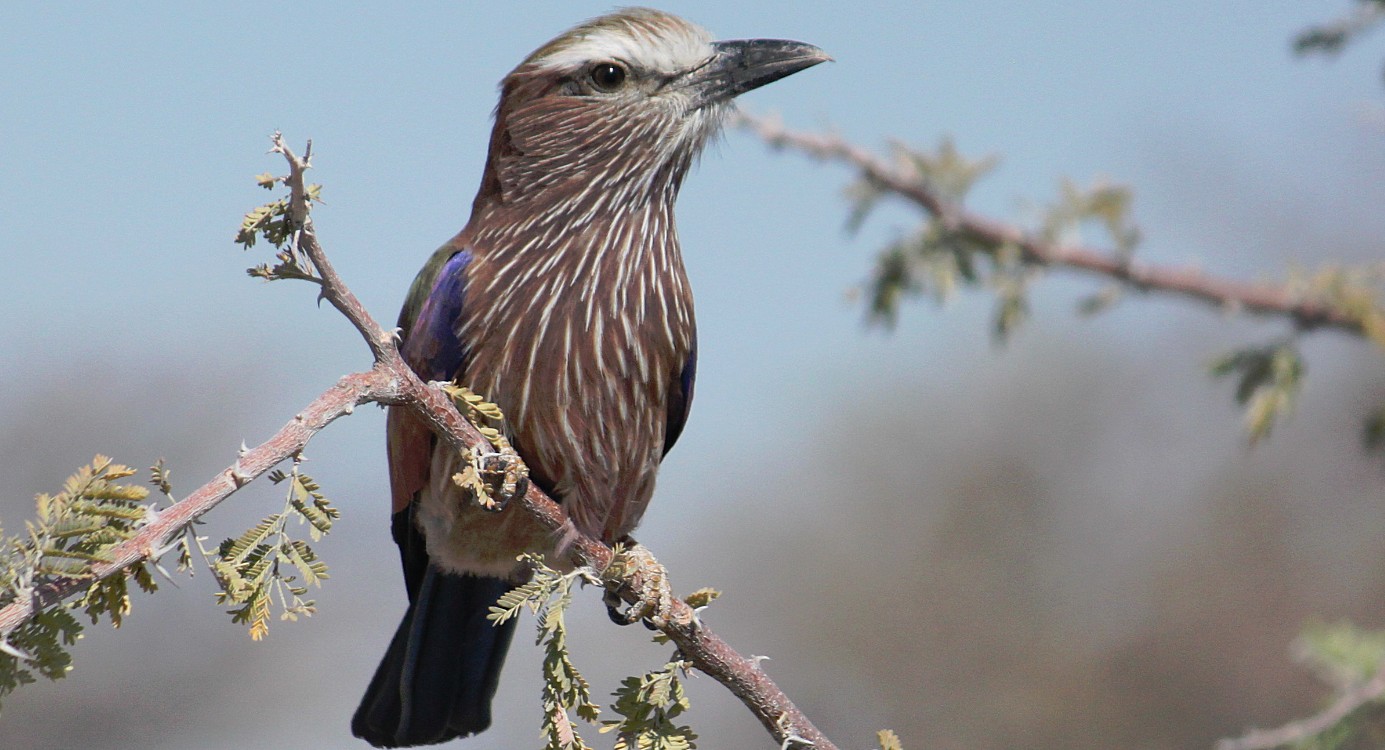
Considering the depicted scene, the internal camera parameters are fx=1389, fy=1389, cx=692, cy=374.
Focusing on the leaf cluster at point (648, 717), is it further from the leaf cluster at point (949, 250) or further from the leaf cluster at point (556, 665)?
the leaf cluster at point (949, 250)

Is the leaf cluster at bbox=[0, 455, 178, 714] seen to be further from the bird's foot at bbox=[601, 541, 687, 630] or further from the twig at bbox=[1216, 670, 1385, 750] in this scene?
the twig at bbox=[1216, 670, 1385, 750]

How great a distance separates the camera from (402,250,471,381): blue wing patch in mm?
3928

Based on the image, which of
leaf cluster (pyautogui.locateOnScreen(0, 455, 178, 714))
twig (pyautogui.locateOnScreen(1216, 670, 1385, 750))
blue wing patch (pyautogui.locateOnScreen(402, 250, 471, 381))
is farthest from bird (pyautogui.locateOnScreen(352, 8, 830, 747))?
twig (pyautogui.locateOnScreen(1216, 670, 1385, 750))

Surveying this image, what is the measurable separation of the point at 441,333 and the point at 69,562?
1823mm

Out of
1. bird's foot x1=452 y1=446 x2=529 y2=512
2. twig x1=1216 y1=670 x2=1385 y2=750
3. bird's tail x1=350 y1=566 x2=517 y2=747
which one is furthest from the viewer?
bird's tail x1=350 y1=566 x2=517 y2=747

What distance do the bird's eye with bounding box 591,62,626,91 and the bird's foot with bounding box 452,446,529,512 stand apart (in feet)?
5.38

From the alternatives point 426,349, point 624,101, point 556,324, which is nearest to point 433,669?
point 426,349

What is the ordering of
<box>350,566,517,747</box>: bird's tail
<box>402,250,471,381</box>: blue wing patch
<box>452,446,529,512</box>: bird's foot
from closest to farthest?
<box>452,446,529,512</box>: bird's foot
<box>402,250,471,381</box>: blue wing patch
<box>350,566,517,747</box>: bird's tail

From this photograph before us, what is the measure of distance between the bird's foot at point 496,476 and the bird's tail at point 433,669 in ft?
4.38

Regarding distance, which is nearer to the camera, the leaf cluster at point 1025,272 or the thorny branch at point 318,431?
the thorny branch at point 318,431

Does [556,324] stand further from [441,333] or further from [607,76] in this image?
[607,76]

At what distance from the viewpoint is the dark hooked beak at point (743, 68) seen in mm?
4422

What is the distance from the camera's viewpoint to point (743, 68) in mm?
4434

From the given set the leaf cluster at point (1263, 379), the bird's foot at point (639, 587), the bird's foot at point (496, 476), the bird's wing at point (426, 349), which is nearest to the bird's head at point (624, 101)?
the bird's wing at point (426, 349)
